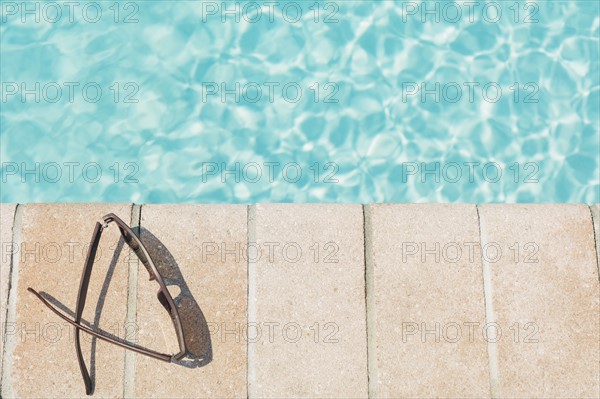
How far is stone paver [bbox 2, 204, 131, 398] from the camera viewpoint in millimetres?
3840

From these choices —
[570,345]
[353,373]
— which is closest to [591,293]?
[570,345]

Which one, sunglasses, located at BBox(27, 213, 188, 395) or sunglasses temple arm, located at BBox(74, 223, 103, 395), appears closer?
sunglasses, located at BBox(27, 213, 188, 395)

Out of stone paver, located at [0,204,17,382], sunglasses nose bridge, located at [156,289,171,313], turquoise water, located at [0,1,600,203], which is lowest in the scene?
sunglasses nose bridge, located at [156,289,171,313]

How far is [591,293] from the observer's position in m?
3.97

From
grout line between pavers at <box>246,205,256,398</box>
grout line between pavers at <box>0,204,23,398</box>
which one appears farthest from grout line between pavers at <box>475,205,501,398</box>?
grout line between pavers at <box>0,204,23,398</box>

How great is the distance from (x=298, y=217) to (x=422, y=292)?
0.80 metres

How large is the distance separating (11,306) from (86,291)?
50 centimetres

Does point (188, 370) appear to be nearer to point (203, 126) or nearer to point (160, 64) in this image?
point (203, 126)

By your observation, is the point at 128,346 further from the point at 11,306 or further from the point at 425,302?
the point at 425,302

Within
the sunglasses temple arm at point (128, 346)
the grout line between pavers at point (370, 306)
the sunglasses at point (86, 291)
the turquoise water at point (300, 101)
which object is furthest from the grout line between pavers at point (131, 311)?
the grout line between pavers at point (370, 306)

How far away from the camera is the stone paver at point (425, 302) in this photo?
3865 millimetres

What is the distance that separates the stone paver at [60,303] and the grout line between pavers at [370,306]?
52.0 inches

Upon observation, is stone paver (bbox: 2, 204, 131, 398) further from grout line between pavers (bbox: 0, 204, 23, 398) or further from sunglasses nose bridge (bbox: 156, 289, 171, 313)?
sunglasses nose bridge (bbox: 156, 289, 171, 313)

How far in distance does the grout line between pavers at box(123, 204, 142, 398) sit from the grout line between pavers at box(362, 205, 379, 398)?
126cm
